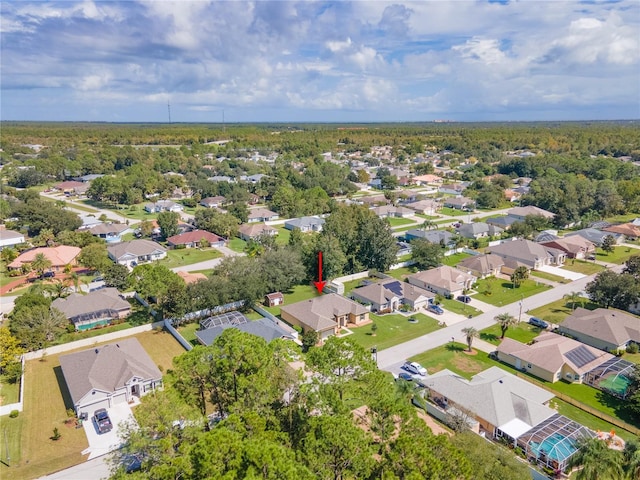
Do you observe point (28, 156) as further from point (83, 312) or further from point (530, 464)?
point (530, 464)

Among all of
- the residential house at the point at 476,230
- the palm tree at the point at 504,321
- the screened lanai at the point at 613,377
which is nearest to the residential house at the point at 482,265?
the residential house at the point at 476,230

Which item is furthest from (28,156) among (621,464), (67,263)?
(621,464)

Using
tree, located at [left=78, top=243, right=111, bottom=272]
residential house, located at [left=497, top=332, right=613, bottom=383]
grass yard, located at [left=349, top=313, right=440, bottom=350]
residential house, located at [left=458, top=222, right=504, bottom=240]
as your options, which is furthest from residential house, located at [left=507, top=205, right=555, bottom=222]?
tree, located at [left=78, top=243, right=111, bottom=272]

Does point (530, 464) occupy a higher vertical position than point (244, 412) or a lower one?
lower

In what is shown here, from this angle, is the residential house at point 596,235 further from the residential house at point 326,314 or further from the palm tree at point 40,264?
the palm tree at point 40,264

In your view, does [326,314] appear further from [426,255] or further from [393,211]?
[393,211]
